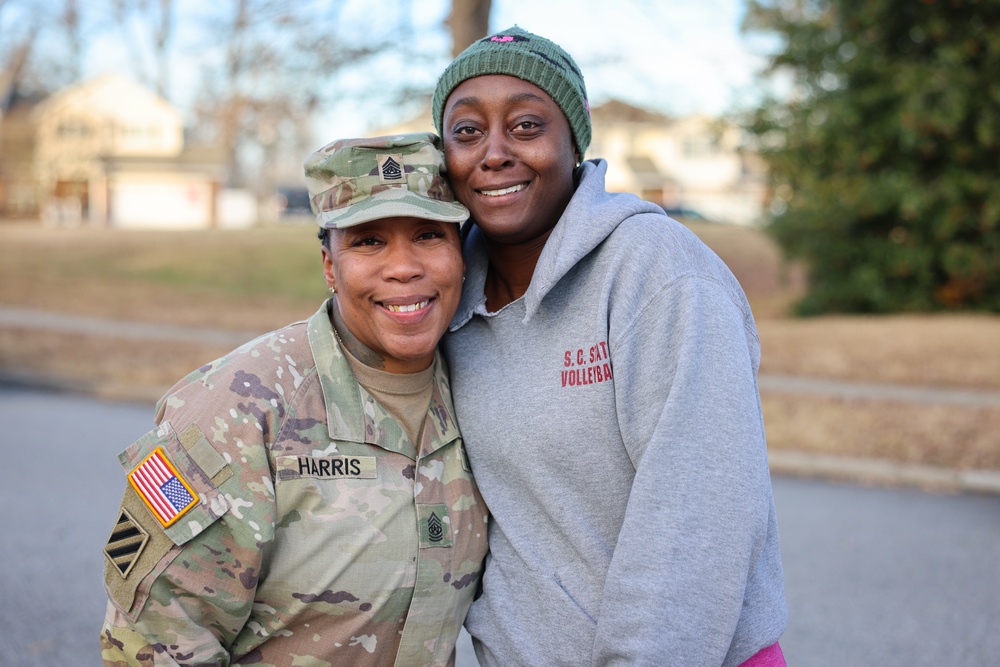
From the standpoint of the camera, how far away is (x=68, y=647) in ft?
14.1

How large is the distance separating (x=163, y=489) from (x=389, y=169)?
795mm

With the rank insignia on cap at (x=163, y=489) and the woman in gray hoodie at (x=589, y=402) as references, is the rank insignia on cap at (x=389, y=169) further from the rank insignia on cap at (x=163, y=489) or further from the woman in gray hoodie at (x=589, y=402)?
the rank insignia on cap at (x=163, y=489)

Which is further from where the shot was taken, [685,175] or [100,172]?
[685,175]

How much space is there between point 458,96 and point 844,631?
3.37 m

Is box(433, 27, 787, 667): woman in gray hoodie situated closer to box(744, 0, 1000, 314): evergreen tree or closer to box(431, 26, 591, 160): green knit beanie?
box(431, 26, 591, 160): green knit beanie

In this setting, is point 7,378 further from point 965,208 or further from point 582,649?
point 965,208

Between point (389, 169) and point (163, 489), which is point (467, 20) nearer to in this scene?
point (389, 169)

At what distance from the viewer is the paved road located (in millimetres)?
4402

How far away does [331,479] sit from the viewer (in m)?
2.09

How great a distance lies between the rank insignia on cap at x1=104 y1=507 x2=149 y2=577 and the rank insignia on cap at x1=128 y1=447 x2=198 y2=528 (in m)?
0.06

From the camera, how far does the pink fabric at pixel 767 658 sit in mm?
2021

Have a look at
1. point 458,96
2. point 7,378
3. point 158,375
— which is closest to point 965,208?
point 158,375

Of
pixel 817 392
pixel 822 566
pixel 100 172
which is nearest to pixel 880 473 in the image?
pixel 822 566

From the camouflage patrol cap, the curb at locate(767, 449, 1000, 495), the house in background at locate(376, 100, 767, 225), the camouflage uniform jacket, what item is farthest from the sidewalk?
the house in background at locate(376, 100, 767, 225)
